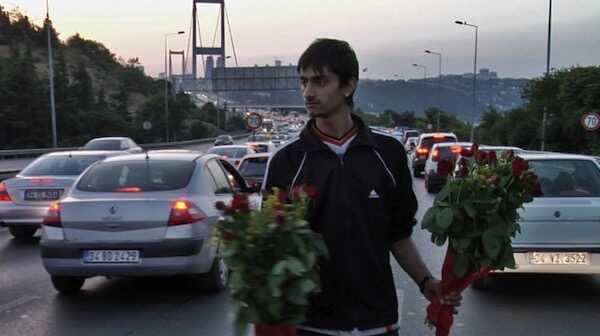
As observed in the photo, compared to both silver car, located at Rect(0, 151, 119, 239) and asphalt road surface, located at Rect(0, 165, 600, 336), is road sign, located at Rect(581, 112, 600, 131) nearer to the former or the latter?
asphalt road surface, located at Rect(0, 165, 600, 336)

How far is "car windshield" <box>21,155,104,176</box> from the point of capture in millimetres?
12656

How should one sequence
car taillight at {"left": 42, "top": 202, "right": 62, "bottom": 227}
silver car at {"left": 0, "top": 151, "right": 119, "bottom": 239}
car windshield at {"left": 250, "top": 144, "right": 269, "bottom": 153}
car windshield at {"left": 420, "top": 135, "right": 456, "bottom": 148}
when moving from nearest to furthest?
car taillight at {"left": 42, "top": 202, "right": 62, "bottom": 227} → silver car at {"left": 0, "top": 151, "right": 119, "bottom": 239} → car windshield at {"left": 250, "top": 144, "right": 269, "bottom": 153} → car windshield at {"left": 420, "top": 135, "right": 456, "bottom": 148}

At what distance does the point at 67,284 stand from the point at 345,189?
236 inches

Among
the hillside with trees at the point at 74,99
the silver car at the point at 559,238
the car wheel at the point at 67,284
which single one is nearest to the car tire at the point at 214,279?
the car wheel at the point at 67,284

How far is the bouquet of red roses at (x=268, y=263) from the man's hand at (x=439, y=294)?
3.01 feet

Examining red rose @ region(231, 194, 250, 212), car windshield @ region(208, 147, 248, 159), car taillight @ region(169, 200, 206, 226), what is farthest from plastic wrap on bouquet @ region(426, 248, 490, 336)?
car windshield @ region(208, 147, 248, 159)

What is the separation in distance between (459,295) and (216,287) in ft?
17.5

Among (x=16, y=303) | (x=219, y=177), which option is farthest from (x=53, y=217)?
(x=219, y=177)

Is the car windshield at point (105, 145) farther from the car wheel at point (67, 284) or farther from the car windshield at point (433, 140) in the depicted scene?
→ the car wheel at point (67, 284)

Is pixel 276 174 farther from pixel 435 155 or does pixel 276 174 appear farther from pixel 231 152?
pixel 231 152

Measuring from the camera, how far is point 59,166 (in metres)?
12.9

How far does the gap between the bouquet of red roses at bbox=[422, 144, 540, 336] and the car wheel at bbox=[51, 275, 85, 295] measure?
575cm

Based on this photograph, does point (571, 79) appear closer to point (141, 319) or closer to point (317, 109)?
point (141, 319)

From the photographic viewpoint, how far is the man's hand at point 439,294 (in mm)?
2906
